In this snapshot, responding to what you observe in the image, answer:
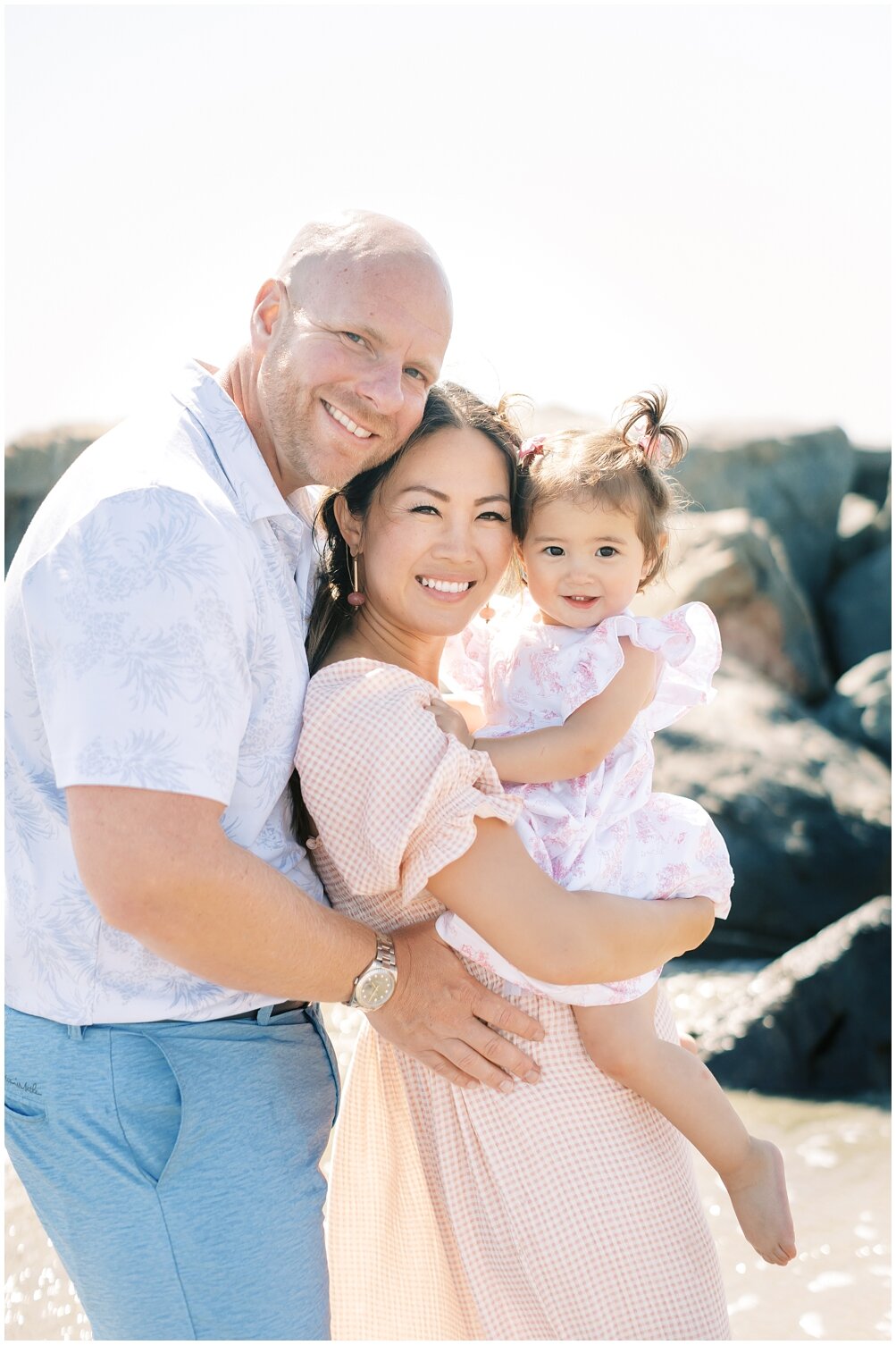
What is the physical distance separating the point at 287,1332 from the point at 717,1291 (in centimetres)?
84

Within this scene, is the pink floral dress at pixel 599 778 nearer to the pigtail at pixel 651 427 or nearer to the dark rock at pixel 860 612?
the pigtail at pixel 651 427

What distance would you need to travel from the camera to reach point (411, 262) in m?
2.62

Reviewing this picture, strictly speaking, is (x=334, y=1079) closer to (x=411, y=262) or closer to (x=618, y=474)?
(x=618, y=474)

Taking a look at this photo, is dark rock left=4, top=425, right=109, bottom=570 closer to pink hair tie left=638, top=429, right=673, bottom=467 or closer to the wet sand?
the wet sand

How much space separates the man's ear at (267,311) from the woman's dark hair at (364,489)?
1.15 feet

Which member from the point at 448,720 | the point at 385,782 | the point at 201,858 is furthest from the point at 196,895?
the point at 448,720

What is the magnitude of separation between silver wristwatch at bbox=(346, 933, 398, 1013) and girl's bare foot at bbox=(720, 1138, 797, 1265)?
867mm

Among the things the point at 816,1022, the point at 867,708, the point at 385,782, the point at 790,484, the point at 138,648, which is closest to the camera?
the point at 138,648

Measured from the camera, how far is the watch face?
2.31 m

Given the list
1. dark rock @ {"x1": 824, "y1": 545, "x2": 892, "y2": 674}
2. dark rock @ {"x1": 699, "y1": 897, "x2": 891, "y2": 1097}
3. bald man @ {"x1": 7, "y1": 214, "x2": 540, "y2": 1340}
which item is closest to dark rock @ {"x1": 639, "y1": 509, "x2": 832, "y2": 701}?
dark rock @ {"x1": 824, "y1": 545, "x2": 892, "y2": 674}

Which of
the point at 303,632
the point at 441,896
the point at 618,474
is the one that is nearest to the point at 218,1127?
the point at 441,896

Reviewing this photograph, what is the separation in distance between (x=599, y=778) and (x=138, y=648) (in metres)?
1.13

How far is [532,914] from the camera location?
2262mm

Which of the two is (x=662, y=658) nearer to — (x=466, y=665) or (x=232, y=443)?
(x=466, y=665)
